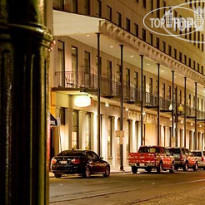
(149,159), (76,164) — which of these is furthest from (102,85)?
(76,164)

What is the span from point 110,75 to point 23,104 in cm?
4401

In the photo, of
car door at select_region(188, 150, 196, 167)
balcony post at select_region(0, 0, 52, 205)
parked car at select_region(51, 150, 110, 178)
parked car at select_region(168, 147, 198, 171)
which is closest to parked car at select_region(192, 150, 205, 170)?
car door at select_region(188, 150, 196, 167)

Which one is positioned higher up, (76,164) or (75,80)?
(75,80)

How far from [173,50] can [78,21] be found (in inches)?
1099

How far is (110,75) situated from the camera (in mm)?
46594

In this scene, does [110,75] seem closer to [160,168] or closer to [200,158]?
[200,158]

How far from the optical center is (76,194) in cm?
1839

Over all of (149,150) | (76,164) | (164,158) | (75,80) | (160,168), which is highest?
(75,80)

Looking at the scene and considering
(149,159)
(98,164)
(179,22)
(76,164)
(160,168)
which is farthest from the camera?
(179,22)

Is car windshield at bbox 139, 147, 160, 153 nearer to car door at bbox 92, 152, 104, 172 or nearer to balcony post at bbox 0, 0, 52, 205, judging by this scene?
car door at bbox 92, 152, 104, 172

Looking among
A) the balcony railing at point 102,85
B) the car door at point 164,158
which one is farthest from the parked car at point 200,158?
the car door at point 164,158

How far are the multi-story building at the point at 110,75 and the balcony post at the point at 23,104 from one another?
33.7 m

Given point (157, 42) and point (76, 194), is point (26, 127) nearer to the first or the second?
point (76, 194)

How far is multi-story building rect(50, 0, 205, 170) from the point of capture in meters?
38.0
